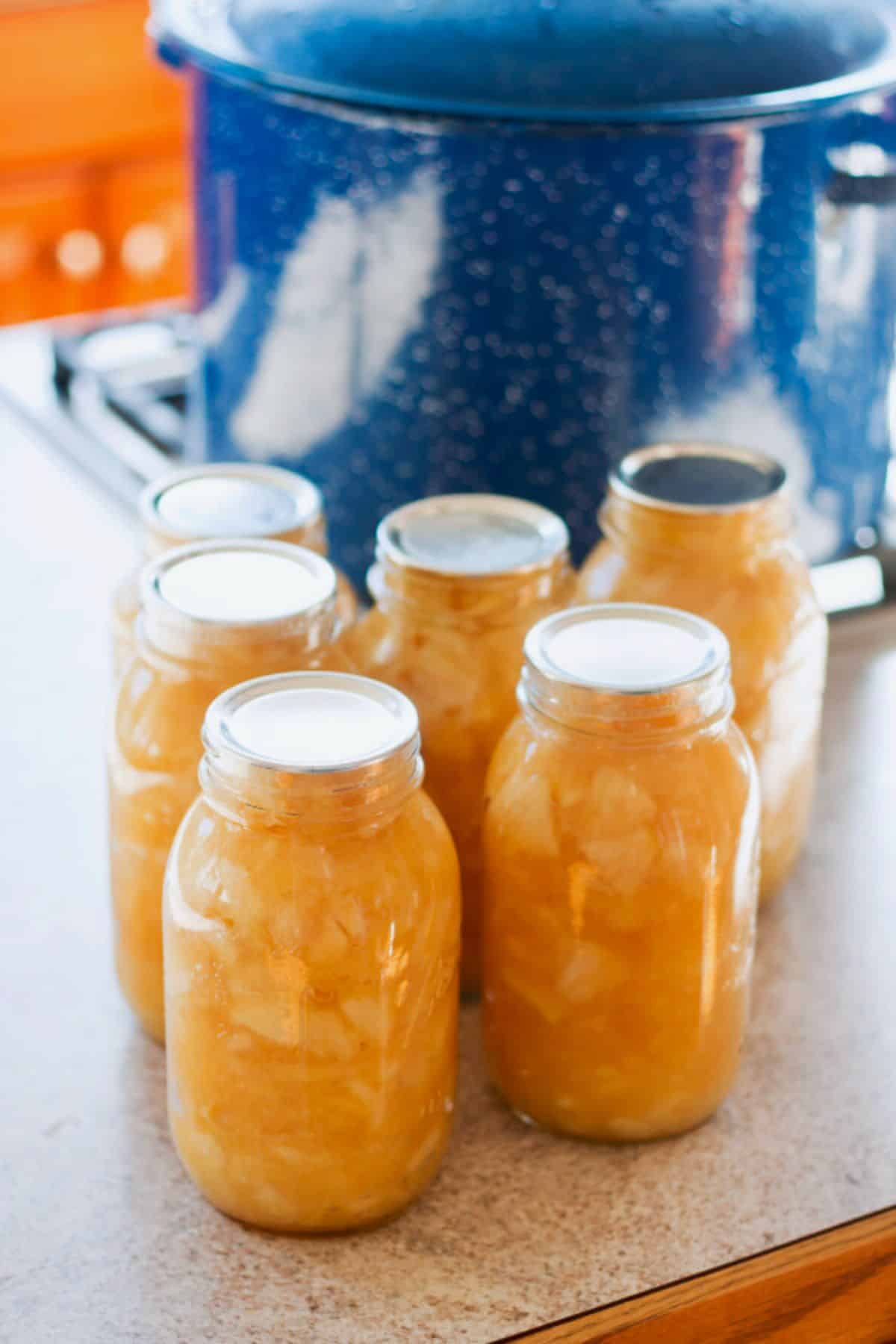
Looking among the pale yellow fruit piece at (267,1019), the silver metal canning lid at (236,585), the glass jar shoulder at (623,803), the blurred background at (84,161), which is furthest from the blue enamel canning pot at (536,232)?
the blurred background at (84,161)

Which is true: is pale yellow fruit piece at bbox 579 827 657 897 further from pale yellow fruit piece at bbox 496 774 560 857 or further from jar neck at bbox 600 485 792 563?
jar neck at bbox 600 485 792 563

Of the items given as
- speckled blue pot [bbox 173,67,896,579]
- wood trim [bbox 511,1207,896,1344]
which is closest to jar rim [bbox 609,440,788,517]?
speckled blue pot [bbox 173,67,896,579]

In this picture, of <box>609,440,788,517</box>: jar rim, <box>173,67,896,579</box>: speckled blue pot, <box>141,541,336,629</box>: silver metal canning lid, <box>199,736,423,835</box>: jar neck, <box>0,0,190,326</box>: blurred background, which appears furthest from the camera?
<box>0,0,190,326</box>: blurred background

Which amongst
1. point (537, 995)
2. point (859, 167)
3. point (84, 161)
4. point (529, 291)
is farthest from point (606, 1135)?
point (84, 161)

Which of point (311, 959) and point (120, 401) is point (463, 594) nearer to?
point (311, 959)

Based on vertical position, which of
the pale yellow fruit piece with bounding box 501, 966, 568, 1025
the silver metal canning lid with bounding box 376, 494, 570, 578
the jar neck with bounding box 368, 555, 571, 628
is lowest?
the pale yellow fruit piece with bounding box 501, 966, 568, 1025

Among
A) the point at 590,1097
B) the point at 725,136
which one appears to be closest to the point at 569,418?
the point at 725,136

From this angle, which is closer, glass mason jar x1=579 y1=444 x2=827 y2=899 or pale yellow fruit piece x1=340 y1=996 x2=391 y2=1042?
pale yellow fruit piece x1=340 y1=996 x2=391 y2=1042
